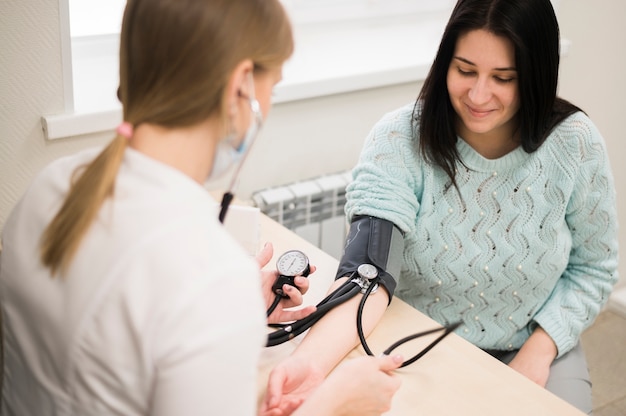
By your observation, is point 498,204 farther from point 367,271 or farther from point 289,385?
point 289,385

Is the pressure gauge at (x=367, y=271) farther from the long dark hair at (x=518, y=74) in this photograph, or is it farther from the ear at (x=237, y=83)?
the ear at (x=237, y=83)

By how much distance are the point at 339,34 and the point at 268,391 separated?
4.84ft

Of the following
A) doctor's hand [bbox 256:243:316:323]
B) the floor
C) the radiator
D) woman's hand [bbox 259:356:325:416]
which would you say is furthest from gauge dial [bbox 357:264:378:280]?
the floor

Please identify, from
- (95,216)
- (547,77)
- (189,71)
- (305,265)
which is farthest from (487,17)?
(95,216)

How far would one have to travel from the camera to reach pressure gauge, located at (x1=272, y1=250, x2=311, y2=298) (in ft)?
4.19

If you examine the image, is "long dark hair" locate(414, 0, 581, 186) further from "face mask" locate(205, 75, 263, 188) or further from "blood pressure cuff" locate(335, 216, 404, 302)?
"face mask" locate(205, 75, 263, 188)

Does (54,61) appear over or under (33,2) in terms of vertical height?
under

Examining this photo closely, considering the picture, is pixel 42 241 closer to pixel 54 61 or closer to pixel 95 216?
pixel 95 216

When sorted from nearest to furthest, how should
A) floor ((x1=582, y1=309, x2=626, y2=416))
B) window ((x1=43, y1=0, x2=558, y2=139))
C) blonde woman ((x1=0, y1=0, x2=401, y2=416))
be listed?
blonde woman ((x1=0, y1=0, x2=401, y2=416)) → window ((x1=43, y1=0, x2=558, y2=139)) → floor ((x1=582, y1=309, x2=626, y2=416))

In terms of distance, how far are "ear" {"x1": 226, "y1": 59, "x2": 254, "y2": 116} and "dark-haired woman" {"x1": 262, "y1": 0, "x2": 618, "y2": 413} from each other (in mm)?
625

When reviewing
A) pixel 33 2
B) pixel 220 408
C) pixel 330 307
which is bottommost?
pixel 330 307

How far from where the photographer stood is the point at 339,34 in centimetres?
229

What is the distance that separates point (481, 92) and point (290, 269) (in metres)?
0.49

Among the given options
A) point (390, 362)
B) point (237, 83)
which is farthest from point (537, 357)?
point (237, 83)
